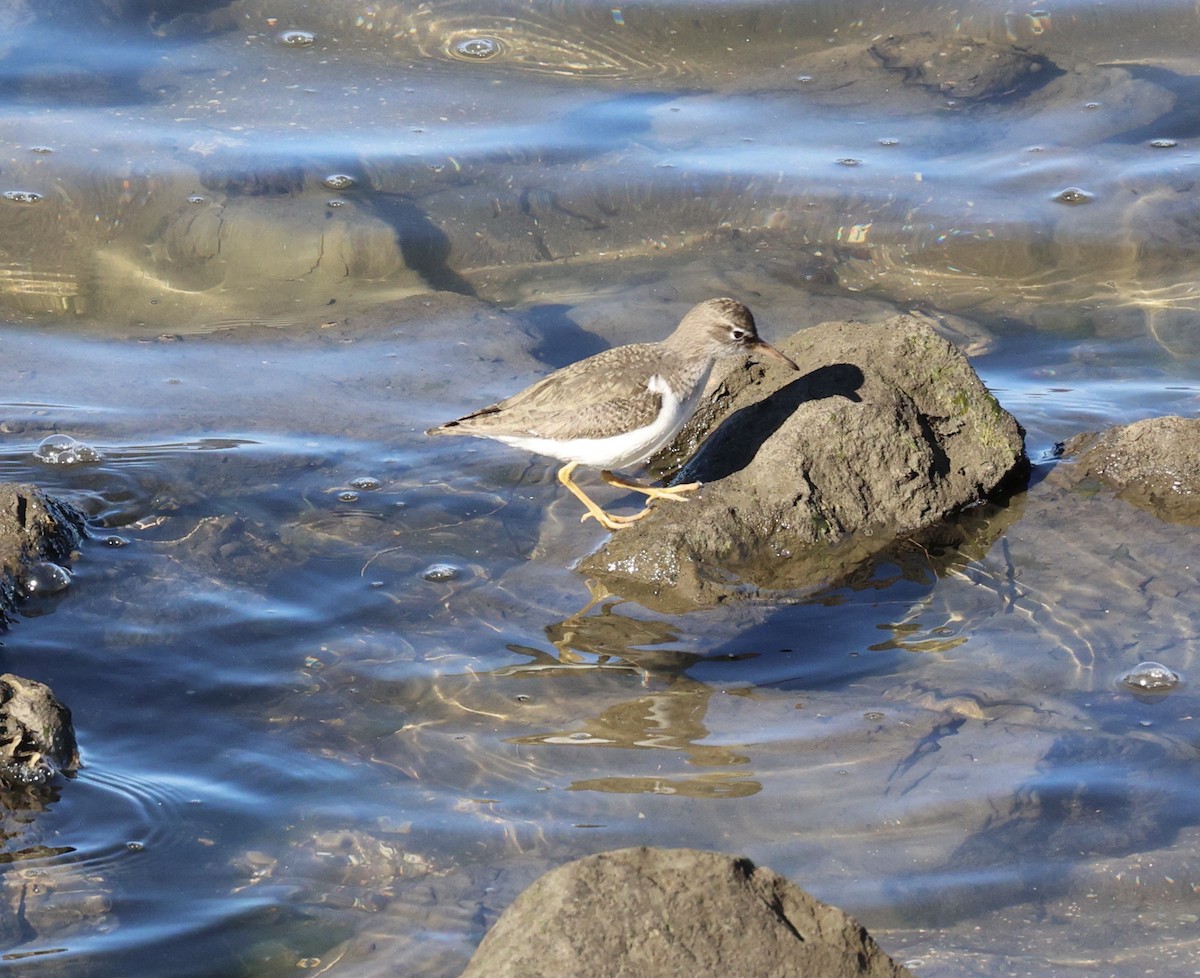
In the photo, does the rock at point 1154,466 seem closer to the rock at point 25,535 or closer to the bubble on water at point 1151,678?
the bubble on water at point 1151,678

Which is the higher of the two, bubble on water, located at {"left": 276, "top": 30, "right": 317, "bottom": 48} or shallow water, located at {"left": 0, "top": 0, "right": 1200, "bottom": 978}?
bubble on water, located at {"left": 276, "top": 30, "right": 317, "bottom": 48}

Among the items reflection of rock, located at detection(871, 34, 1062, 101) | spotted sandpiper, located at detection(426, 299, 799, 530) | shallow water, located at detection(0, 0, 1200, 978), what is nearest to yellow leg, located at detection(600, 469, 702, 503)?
spotted sandpiper, located at detection(426, 299, 799, 530)

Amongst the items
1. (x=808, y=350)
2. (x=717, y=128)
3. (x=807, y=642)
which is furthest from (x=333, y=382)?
(x=717, y=128)

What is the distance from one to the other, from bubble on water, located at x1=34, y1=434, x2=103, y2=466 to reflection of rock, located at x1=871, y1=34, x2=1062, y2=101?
24.9 ft

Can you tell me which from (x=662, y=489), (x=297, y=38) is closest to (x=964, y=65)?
(x=297, y=38)

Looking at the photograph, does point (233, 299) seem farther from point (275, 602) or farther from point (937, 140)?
point (937, 140)

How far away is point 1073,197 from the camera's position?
9867 mm

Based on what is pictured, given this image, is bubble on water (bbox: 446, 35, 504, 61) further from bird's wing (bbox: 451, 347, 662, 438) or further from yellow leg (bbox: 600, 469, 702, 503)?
yellow leg (bbox: 600, 469, 702, 503)

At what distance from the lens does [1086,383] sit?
7906mm

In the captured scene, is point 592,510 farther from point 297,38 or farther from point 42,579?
point 297,38

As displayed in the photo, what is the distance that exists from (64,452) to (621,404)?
2.94 meters

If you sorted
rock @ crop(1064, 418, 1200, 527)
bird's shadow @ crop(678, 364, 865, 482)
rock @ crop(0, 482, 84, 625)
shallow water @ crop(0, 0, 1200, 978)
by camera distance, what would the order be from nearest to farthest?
shallow water @ crop(0, 0, 1200, 978)
rock @ crop(0, 482, 84, 625)
rock @ crop(1064, 418, 1200, 527)
bird's shadow @ crop(678, 364, 865, 482)

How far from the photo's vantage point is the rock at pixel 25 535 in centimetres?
583

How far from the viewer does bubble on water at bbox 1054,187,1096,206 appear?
32.2 feet
